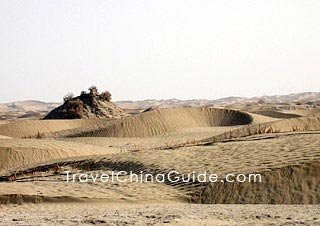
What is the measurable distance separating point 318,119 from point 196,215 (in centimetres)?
1803

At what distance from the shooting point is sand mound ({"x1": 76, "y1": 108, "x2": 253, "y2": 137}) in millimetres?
32594

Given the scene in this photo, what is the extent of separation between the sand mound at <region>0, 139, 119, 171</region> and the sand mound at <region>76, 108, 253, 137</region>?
9.87 meters

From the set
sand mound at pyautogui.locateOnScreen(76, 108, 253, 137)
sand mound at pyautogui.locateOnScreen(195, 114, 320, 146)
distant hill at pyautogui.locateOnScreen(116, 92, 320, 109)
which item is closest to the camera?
sand mound at pyautogui.locateOnScreen(195, 114, 320, 146)

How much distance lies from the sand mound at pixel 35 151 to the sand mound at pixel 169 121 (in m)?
9.87

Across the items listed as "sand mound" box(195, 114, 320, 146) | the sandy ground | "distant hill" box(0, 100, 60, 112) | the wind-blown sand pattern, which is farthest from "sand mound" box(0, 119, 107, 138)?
"distant hill" box(0, 100, 60, 112)

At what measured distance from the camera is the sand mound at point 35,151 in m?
19.8

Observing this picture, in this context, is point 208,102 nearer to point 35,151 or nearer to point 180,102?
point 180,102

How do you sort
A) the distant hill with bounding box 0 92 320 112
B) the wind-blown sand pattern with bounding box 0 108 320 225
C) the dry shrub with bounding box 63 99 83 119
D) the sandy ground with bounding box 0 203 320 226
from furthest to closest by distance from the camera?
the distant hill with bounding box 0 92 320 112, the dry shrub with bounding box 63 99 83 119, the wind-blown sand pattern with bounding box 0 108 320 225, the sandy ground with bounding box 0 203 320 226

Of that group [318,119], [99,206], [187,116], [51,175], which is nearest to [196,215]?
[99,206]

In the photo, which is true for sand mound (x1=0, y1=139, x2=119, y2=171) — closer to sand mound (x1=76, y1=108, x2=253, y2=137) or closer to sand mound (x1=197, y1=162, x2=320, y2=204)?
sand mound (x1=76, y1=108, x2=253, y2=137)

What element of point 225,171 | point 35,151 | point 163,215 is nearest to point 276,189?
point 225,171

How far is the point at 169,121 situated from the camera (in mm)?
35312

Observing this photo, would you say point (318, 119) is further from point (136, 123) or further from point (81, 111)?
point (81, 111)

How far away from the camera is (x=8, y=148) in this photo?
20.4m
